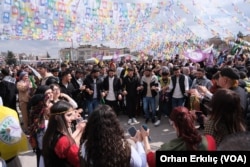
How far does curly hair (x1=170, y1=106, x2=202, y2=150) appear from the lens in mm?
2270

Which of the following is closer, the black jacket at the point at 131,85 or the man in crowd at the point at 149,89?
the man in crowd at the point at 149,89

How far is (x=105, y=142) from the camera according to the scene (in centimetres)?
223

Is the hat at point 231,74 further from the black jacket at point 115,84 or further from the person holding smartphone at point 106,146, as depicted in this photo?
the black jacket at point 115,84

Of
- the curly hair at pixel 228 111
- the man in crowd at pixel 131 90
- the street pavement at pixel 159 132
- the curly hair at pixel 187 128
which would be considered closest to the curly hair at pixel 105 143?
the curly hair at pixel 187 128

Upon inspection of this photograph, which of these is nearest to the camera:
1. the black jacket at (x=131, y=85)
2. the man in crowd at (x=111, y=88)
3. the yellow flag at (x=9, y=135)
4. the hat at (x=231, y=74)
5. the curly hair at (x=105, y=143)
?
the curly hair at (x=105, y=143)

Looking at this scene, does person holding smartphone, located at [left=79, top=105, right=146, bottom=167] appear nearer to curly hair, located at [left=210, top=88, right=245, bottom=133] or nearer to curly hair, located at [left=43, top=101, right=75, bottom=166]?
curly hair, located at [left=43, top=101, right=75, bottom=166]

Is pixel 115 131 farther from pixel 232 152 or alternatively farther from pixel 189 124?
pixel 232 152

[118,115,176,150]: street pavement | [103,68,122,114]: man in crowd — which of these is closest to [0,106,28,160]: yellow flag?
[118,115,176,150]: street pavement

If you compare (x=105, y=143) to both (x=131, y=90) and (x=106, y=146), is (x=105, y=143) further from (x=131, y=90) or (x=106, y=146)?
(x=131, y=90)

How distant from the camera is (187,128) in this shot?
2328mm

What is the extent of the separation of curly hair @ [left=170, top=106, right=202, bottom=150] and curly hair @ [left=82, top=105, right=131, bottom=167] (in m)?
0.45

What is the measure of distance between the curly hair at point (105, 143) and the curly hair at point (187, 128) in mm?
450

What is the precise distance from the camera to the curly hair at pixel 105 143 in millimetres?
2217

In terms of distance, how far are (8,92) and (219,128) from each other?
6.34 m
